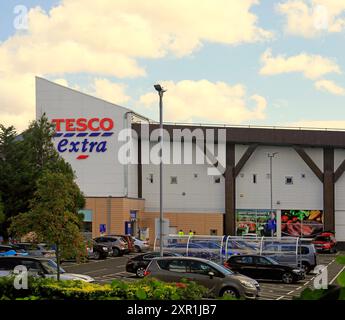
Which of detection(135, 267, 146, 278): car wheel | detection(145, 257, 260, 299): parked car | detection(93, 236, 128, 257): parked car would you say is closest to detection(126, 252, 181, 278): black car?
detection(135, 267, 146, 278): car wheel

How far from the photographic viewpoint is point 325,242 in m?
56.1

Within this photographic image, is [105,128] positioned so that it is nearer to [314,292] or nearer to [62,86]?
[62,86]

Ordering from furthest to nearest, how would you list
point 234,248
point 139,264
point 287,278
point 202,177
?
point 202,177 → point 234,248 → point 139,264 → point 287,278

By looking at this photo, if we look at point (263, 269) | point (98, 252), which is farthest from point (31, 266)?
point (98, 252)

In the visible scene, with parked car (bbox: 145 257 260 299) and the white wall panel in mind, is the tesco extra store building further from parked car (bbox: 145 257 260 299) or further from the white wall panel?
parked car (bbox: 145 257 260 299)

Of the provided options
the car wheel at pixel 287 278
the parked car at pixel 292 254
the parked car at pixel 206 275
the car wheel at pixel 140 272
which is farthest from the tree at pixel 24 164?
the parked car at pixel 206 275

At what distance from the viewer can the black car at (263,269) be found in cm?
3072

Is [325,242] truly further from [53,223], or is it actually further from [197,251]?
[53,223]

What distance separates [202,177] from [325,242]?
14392 mm

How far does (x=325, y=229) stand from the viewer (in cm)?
6181

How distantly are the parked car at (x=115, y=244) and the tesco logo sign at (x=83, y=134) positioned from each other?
13803 millimetres

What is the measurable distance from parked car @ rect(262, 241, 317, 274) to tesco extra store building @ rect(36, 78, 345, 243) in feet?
83.1
